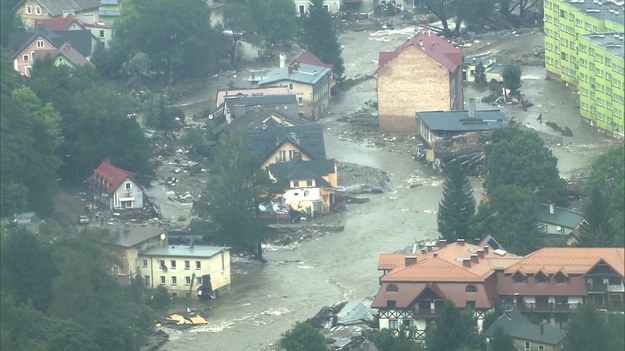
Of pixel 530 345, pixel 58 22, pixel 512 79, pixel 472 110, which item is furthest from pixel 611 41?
pixel 58 22

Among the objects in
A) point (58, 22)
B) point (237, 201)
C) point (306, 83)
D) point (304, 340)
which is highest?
point (58, 22)

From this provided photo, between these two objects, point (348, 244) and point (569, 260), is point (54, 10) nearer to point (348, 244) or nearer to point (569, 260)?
point (348, 244)

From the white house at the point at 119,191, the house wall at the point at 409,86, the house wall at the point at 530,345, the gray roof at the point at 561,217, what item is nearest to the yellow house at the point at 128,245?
the white house at the point at 119,191

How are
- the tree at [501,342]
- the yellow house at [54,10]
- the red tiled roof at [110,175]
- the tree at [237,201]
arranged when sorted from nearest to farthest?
the tree at [501,342] < the tree at [237,201] < the red tiled roof at [110,175] < the yellow house at [54,10]

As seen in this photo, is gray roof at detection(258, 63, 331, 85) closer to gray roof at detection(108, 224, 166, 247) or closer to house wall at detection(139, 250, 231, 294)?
gray roof at detection(108, 224, 166, 247)

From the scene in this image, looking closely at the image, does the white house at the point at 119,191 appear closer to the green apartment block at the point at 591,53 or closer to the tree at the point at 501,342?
the green apartment block at the point at 591,53

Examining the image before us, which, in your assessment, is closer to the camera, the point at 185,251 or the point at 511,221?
the point at 511,221
